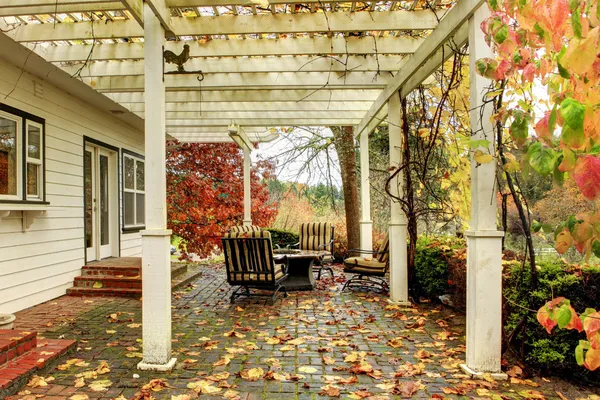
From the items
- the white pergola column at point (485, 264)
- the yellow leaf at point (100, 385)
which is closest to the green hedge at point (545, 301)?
the white pergola column at point (485, 264)

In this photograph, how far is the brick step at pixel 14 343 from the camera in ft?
9.40

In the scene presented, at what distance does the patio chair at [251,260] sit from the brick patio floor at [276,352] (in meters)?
0.32

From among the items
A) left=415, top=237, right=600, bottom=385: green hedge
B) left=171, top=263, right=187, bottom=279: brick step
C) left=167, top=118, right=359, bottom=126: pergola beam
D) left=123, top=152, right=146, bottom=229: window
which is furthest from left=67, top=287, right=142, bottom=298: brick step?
left=415, top=237, right=600, bottom=385: green hedge

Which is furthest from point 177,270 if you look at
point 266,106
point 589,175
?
point 589,175

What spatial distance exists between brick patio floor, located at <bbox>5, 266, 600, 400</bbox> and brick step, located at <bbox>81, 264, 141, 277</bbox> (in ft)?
1.77

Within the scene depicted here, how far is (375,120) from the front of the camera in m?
7.19

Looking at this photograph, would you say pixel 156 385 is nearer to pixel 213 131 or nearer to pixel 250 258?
pixel 250 258

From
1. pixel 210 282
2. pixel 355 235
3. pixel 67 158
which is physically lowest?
pixel 210 282

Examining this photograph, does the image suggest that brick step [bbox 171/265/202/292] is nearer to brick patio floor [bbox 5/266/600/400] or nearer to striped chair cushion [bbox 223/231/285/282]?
brick patio floor [bbox 5/266/600/400]

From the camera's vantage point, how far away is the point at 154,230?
307 centimetres

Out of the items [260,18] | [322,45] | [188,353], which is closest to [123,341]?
[188,353]

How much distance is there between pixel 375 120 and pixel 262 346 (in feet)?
16.1

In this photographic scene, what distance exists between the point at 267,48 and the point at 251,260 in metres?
2.71

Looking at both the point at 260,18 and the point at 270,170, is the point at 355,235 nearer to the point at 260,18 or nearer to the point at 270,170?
the point at 270,170
